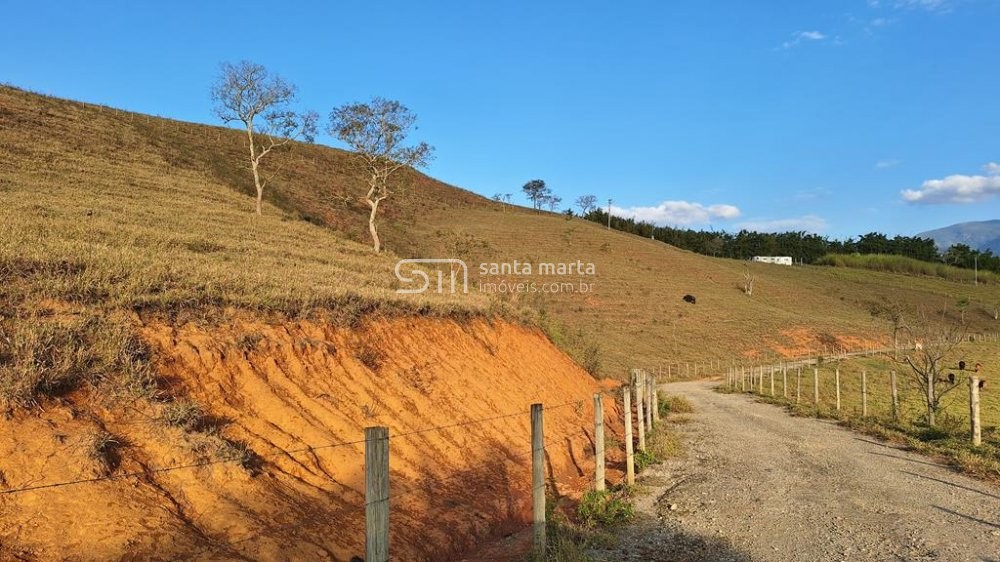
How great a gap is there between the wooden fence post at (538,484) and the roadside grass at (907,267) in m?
123

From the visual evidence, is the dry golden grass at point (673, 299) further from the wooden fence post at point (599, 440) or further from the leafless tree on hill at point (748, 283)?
the wooden fence post at point (599, 440)

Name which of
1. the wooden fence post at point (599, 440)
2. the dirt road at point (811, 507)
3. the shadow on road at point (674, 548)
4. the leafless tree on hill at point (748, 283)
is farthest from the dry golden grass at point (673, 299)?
the shadow on road at point (674, 548)

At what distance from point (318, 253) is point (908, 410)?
70.2ft

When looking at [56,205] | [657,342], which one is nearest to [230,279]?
Answer: [56,205]

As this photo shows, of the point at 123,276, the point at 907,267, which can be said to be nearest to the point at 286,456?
the point at 123,276

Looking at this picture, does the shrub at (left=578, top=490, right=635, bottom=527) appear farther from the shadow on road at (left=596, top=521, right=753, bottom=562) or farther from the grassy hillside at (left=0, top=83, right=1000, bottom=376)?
the grassy hillside at (left=0, top=83, right=1000, bottom=376)

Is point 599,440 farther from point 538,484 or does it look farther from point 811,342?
point 811,342

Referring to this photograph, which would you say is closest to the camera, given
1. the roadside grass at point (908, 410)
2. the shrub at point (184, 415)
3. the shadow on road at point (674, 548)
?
the shadow on road at point (674, 548)

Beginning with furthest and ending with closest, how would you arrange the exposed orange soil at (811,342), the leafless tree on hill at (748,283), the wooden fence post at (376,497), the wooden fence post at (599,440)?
the leafless tree on hill at (748,283), the exposed orange soil at (811,342), the wooden fence post at (599,440), the wooden fence post at (376,497)

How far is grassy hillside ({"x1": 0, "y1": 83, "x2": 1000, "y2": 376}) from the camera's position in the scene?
34.0 feet

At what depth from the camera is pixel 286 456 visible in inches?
276

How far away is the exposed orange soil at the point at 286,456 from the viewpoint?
16.5 ft

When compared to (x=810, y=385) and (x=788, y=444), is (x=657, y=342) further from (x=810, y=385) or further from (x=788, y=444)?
(x=788, y=444)

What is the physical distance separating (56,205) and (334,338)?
607 inches
